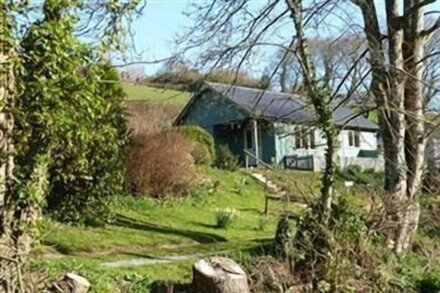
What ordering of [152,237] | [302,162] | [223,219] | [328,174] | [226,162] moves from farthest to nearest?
[302,162] → [226,162] → [223,219] → [152,237] → [328,174]

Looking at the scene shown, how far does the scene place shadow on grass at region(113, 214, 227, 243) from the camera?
16.2 m

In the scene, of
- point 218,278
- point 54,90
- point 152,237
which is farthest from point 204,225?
point 54,90

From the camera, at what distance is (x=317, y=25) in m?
14.7

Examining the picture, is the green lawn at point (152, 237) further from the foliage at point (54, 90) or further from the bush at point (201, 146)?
the bush at point (201, 146)

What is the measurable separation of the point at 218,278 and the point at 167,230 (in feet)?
26.1

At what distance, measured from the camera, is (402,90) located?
45.3 feet

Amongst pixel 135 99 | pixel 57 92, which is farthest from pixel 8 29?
pixel 135 99

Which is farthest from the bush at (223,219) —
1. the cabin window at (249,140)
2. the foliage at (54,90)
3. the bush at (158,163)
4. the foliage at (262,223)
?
the cabin window at (249,140)

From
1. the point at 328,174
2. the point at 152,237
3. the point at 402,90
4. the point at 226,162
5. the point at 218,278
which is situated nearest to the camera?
the point at 218,278

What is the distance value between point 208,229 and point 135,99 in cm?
892

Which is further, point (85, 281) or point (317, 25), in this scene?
point (317, 25)

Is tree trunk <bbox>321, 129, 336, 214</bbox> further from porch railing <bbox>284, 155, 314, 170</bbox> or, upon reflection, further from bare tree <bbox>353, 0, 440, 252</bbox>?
porch railing <bbox>284, 155, 314, 170</bbox>

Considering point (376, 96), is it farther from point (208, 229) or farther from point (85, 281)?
point (85, 281)

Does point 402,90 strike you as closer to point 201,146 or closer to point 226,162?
point 201,146
